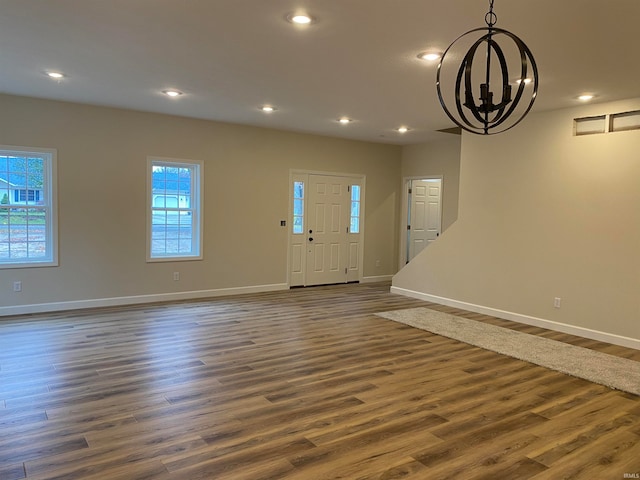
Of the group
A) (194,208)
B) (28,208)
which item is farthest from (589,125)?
(28,208)

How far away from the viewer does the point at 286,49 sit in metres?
3.73

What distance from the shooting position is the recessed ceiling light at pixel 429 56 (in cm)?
376

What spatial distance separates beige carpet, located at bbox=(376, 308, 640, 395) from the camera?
3969mm

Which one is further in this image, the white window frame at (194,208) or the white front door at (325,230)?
the white front door at (325,230)

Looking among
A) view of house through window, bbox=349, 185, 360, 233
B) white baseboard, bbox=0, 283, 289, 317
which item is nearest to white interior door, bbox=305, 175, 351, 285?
view of house through window, bbox=349, 185, 360, 233

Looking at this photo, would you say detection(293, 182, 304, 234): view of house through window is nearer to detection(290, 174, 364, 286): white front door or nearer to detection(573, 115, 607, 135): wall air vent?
detection(290, 174, 364, 286): white front door

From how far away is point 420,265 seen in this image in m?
7.37

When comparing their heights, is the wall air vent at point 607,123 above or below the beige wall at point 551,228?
above

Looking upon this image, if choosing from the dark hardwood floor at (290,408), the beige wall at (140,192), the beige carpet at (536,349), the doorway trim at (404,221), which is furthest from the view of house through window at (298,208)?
the dark hardwood floor at (290,408)

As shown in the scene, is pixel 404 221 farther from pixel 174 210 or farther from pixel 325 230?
pixel 174 210

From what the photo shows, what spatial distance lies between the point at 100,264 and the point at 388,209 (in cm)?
517

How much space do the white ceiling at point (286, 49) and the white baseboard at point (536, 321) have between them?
99.0 inches

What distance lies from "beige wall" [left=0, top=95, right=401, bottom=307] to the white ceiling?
1.53ft

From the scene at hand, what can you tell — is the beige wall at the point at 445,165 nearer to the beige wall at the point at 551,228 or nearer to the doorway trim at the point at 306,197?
the doorway trim at the point at 306,197
